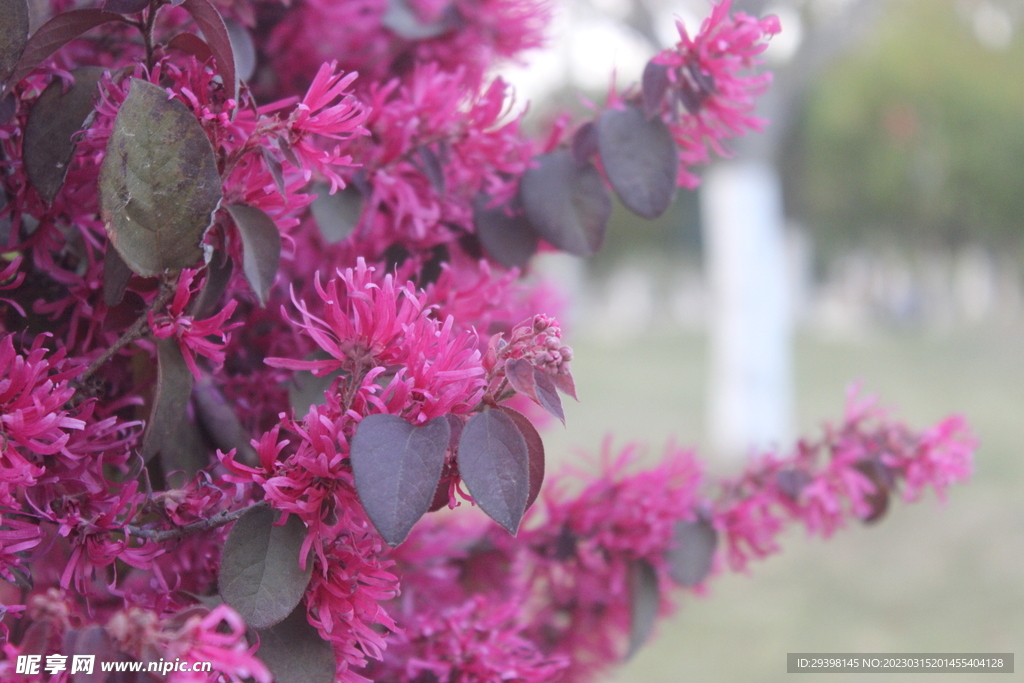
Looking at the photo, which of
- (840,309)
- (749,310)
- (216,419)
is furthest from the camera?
(840,309)

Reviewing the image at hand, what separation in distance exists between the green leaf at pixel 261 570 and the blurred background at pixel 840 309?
270 millimetres

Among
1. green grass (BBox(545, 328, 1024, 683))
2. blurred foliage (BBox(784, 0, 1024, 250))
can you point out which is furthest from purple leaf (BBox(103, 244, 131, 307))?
blurred foliage (BBox(784, 0, 1024, 250))

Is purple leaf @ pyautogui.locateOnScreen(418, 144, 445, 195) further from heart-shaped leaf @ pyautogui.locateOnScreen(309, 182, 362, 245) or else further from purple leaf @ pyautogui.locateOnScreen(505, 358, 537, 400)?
purple leaf @ pyautogui.locateOnScreen(505, 358, 537, 400)

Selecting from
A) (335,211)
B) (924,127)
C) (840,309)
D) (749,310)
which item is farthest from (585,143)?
(840,309)

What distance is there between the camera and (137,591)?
344 mm

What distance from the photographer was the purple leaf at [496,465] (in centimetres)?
26

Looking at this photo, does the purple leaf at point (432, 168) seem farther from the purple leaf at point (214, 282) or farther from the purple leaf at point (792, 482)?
the purple leaf at point (792, 482)

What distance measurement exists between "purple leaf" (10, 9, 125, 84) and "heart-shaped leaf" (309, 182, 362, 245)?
0.10 meters

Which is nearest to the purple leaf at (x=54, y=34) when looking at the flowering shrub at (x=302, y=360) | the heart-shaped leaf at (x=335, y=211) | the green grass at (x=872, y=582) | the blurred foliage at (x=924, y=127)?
the flowering shrub at (x=302, y=360)

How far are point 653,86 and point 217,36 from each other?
198mm

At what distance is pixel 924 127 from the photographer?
25.6 ft

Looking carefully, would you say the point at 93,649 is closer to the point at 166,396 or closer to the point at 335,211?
the point at 166,396

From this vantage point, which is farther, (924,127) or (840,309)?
(840,309)

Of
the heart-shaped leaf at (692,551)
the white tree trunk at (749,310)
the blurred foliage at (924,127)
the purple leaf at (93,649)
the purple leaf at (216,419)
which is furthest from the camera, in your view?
the blurred foliage at (924,127)
